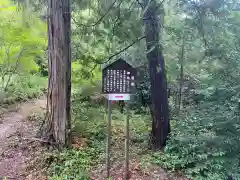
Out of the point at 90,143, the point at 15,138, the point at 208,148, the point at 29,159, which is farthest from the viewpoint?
the point at 15,138

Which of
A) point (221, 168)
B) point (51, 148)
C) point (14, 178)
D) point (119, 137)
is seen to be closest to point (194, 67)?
point (119, 137)

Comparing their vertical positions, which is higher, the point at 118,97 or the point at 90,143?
the point at 118,97

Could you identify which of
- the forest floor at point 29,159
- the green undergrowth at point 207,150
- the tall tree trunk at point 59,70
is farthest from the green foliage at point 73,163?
the green undergrowth at point 207,150

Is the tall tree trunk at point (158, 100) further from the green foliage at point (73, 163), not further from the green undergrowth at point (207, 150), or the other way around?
the green foliage at point (73, 163)

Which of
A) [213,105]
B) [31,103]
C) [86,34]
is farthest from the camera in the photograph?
[31,103]

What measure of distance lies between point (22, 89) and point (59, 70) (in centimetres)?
571

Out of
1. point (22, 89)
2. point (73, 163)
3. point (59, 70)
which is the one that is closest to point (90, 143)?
point (73, 163)

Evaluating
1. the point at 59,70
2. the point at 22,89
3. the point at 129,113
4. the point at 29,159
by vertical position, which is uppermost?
the point at 59,70

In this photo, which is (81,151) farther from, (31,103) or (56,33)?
(31,103)

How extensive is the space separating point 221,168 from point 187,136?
2.90 feet

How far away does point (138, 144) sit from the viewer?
222 inches

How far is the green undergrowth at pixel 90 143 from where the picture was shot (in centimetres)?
422

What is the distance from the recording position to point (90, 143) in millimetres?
5461

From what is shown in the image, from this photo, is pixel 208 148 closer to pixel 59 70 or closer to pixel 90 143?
pixel 90 143
